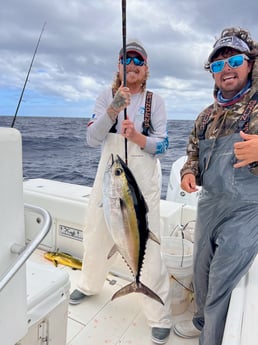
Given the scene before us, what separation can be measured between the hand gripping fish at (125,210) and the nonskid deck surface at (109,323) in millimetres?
700

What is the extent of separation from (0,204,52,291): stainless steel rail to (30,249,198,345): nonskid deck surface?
4.26 feet

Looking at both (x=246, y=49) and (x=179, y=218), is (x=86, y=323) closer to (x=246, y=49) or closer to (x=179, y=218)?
A: (x=179, y=218)

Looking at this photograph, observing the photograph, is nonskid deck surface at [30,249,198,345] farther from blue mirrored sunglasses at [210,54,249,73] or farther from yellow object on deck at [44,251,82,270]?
blue mirrored sunglasses at [210,54,249,73]

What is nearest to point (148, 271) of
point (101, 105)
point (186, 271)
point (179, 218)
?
point (186, 271)

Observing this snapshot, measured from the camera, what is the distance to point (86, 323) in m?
2.09

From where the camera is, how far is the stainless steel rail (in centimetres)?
79

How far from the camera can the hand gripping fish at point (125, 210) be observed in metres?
1.50

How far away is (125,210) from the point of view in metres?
1.52

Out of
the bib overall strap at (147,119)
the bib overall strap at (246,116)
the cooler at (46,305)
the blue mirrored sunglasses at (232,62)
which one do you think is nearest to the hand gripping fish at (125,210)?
the cooler at (46,305)

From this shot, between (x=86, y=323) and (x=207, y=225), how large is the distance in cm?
111

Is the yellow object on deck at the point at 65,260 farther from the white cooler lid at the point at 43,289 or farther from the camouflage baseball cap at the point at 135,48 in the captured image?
the camouflage baseball cap at the point at 135,48

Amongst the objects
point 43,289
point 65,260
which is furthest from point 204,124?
point 65,260

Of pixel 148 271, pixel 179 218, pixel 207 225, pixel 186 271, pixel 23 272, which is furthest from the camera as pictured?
pixel 179 218

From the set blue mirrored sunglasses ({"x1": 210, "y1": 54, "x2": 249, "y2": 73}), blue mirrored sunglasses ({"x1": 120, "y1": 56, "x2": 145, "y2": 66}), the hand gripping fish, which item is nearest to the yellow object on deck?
the hand gripping fish
